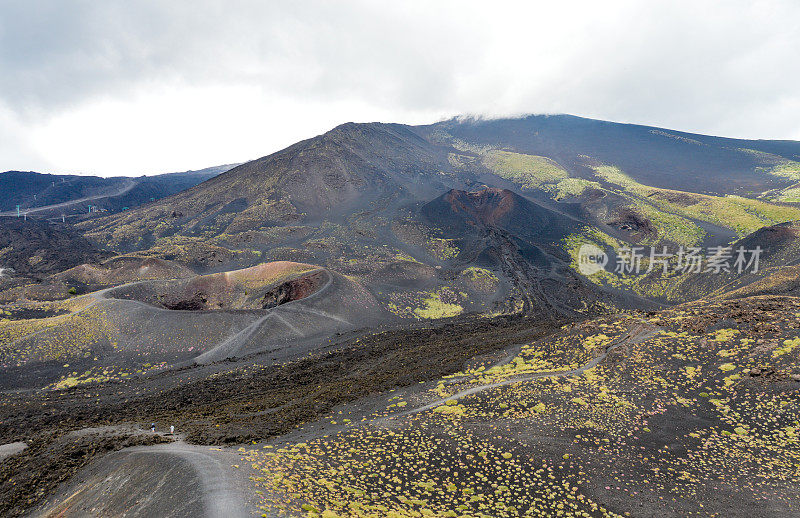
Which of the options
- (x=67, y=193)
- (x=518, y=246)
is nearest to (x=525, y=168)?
(x=518, y=246)

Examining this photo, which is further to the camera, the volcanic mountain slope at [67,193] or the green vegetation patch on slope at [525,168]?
the volcanic mountain slope at [67,193]

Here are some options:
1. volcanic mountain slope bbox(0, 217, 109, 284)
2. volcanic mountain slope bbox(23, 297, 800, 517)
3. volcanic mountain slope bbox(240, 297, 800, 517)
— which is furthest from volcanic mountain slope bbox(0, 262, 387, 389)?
volcanic mountain slope bbox(0, 217, 109, 284)

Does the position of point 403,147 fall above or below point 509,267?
above

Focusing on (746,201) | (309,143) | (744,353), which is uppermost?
(309,143)

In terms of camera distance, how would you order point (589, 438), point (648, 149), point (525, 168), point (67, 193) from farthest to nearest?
point (67, 193)
point (648, 149)
point (525, 168)
point (589, 438)

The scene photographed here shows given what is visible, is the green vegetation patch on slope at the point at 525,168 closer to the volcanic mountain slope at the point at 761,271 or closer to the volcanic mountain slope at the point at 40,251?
the volcanic mountain slope at the point at 761,271

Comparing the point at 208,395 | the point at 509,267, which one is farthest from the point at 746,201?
the point at 208,395

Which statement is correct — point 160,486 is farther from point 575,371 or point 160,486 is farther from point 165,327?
point 165,327

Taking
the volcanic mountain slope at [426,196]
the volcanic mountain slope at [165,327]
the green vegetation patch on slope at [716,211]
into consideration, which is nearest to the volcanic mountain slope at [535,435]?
the volcanic mountain slope at [165,327]

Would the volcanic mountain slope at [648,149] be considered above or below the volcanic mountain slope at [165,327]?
above

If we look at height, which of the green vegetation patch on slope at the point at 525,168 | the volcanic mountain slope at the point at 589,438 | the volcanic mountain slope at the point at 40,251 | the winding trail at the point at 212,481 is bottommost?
the volcanic mountain slope at the point at 589,438

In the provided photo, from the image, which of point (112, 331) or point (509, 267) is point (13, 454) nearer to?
point (112, 331)
